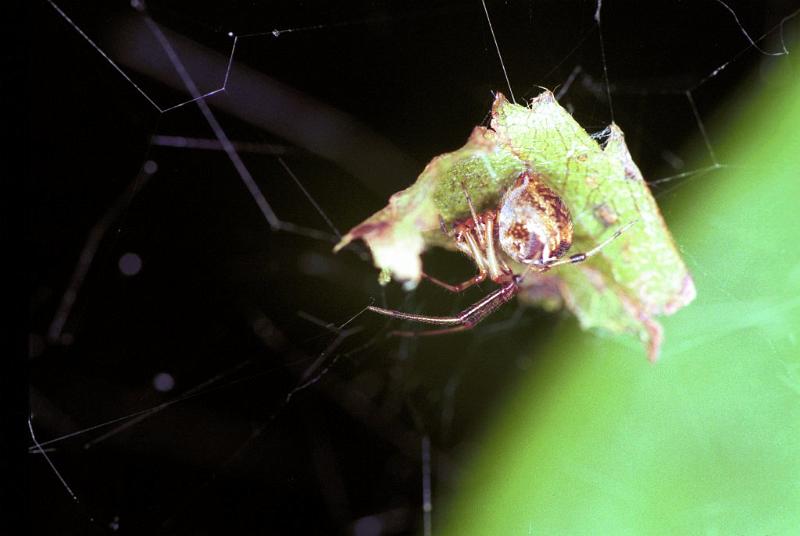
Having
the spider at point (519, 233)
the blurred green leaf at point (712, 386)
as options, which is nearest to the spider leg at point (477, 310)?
the spider at point (519, 233)

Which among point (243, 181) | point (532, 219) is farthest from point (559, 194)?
point (243, 181)

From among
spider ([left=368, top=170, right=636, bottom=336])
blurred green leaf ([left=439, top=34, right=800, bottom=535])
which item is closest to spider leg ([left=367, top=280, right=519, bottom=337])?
spider ([left=368, top=170, right=636, bottom=336])

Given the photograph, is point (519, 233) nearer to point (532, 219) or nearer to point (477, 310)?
point (532, 219)

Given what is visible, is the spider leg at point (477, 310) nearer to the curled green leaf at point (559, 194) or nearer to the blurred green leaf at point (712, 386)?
the curled green leaf at point (559, 194)

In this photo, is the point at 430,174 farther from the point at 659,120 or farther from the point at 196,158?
the point at 659,120

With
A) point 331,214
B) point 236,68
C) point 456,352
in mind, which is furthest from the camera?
point 456,352

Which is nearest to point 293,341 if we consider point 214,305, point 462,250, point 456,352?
point 214,305
